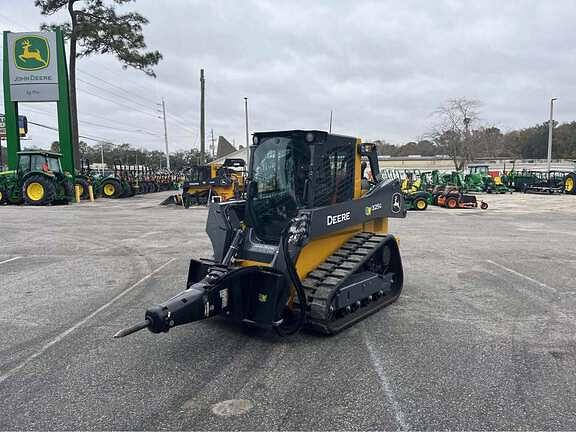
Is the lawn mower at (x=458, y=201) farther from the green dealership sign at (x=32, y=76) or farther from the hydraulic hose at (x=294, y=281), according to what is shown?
the green dealership sign at (x=32, y=76)

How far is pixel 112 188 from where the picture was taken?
89.4 feet

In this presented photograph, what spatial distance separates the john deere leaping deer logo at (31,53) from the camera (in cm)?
2556

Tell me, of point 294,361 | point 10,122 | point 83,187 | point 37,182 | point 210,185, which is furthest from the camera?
point 10,122

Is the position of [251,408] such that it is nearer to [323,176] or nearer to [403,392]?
[403,392]

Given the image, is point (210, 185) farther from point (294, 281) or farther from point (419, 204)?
point (294, 281)

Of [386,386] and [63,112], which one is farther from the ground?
[63,112]

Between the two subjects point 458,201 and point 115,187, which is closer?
point 458,201

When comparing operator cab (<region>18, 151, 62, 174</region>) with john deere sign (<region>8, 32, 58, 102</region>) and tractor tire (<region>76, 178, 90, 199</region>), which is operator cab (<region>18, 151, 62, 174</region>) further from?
john deere sign (<region>8, 32, 58, 102</region>)

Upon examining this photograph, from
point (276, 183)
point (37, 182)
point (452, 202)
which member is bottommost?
point (452, 202)

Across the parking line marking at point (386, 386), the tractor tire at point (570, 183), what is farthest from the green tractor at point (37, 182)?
the tractor tire at point (570, 183)

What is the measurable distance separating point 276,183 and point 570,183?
3232 centimetres

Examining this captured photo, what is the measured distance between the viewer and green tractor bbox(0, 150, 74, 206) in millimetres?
21125

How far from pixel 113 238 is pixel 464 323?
883 cm

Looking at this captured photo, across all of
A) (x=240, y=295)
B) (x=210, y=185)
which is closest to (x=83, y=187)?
(x=210, y=185)
